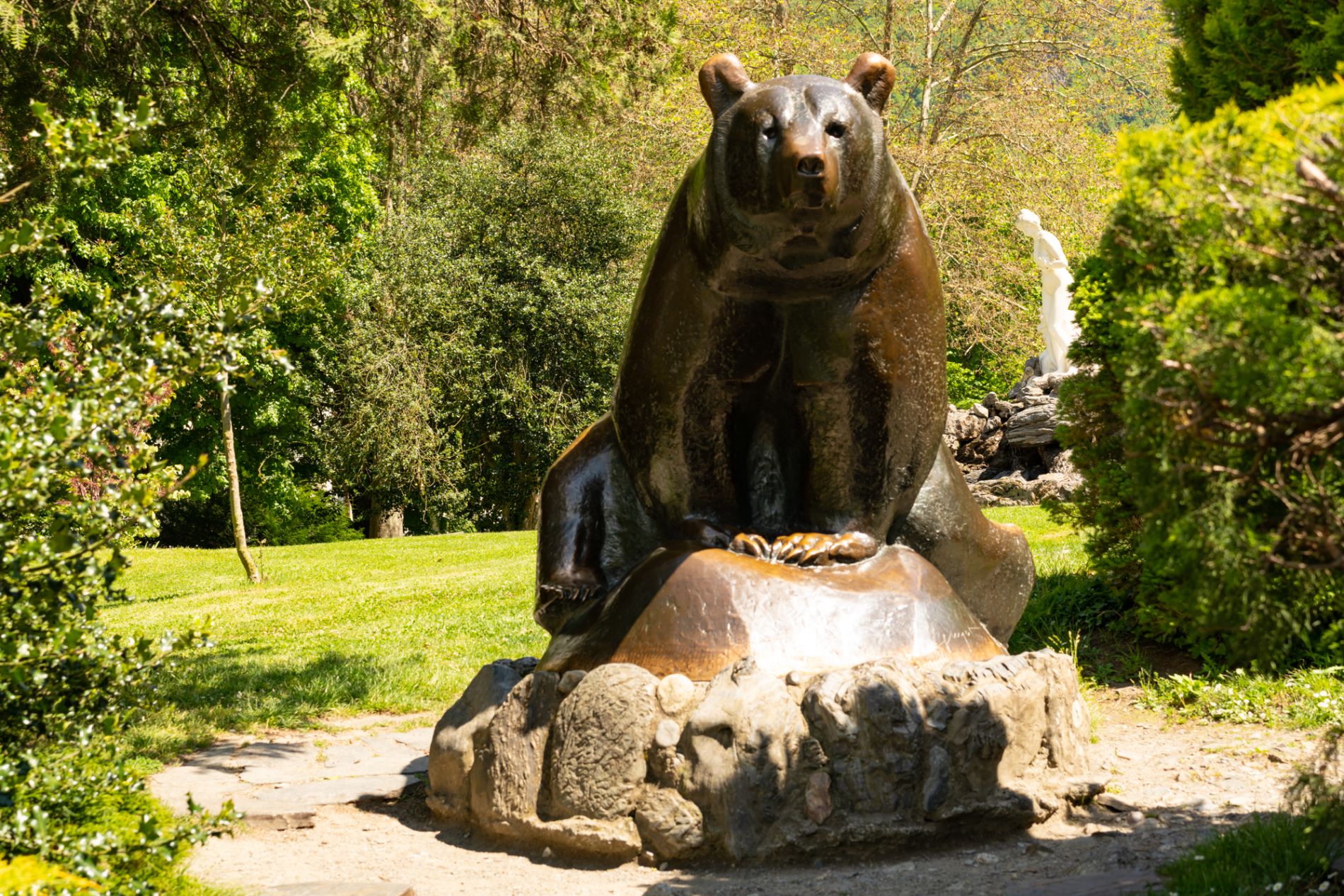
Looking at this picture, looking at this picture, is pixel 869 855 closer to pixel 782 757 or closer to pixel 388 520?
pixel 782 757

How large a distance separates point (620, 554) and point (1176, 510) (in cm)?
284

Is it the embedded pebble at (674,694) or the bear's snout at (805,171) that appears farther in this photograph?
the embedded pebble at (674,694)

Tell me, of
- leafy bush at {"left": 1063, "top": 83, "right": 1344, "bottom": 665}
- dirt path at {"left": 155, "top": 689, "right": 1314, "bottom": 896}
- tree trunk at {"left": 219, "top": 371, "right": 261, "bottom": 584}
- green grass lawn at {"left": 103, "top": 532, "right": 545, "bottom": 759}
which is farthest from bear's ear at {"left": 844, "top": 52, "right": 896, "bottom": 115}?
tree trunk at {"left": 219, "top": 371, "right": 261, "bottom": 584}

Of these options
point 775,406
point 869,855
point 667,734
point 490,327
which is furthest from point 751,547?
point 490,327

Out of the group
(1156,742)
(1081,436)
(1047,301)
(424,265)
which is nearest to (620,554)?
(1156,742)

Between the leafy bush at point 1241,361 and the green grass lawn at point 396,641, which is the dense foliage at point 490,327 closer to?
the green grass lawn at point 396,641

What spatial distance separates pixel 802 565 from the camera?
433 centimetres

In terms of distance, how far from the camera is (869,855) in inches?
146

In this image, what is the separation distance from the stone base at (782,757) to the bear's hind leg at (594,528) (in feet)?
2.23

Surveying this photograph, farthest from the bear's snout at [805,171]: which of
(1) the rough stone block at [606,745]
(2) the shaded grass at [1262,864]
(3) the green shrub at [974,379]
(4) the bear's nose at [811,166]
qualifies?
(3) the green shrub at [974,379]

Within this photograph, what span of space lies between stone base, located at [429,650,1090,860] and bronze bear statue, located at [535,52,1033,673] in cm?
31

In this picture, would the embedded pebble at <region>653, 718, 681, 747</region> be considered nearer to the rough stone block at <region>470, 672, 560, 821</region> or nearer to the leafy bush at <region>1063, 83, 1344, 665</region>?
the rough stone block at <region>470, 672, 560, 821</region>

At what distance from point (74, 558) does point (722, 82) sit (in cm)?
238

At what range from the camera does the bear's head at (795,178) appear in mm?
3678
